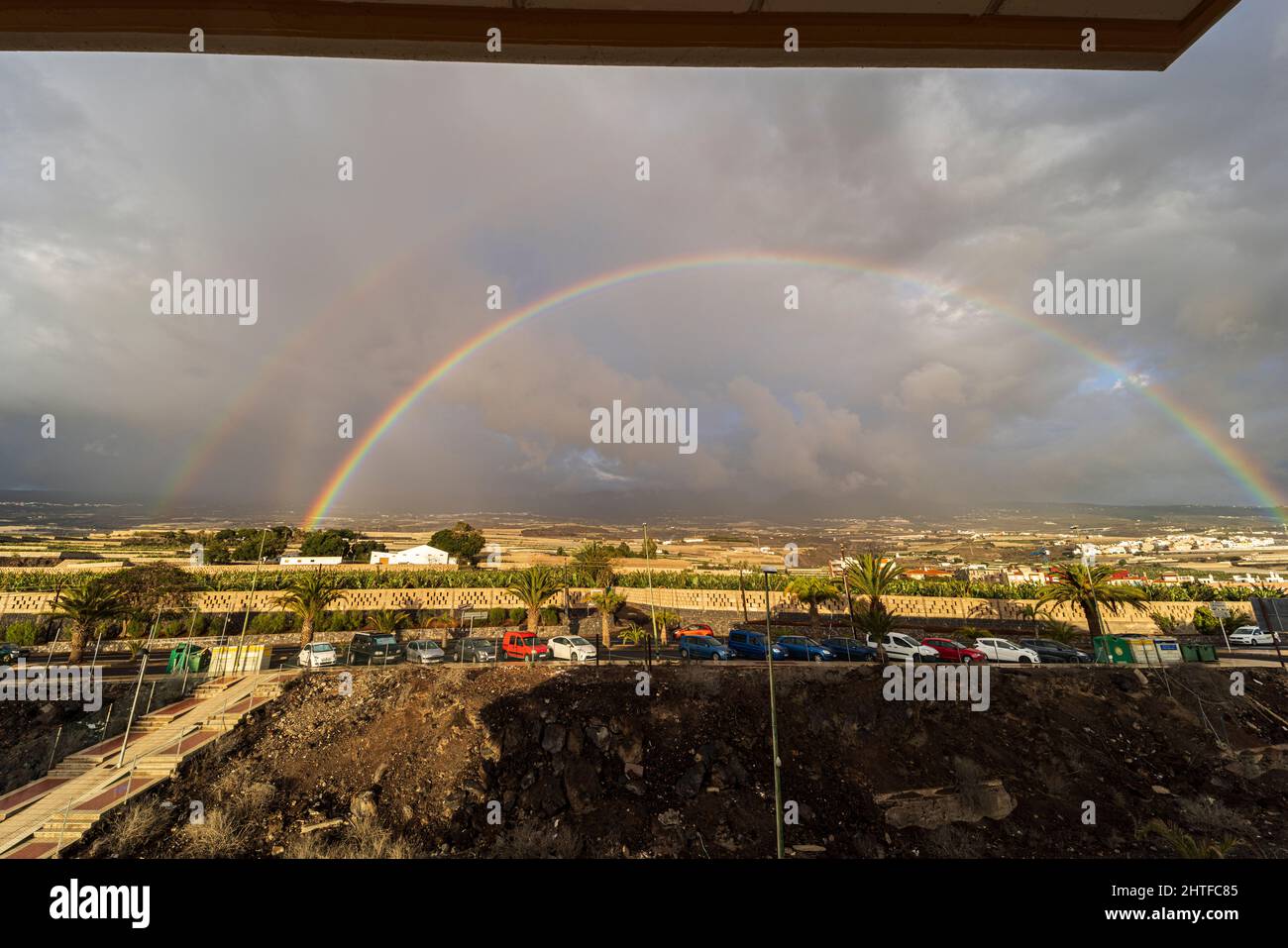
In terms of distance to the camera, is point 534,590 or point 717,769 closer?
point 717,769

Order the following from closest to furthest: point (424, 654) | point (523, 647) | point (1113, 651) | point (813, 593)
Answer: point (1113, 651) < point (424, 654) < point (523, 647) < point (813, 593)

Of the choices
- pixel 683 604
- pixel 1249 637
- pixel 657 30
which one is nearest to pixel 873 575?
pixel 683 604

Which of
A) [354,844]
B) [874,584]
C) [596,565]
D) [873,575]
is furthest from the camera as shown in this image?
[596,565]

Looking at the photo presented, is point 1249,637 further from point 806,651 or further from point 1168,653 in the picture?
point 806,651

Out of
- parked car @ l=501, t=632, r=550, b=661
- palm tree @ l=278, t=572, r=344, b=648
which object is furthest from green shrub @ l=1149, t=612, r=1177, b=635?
palm tree @ l=278, t=572, r=344, b=648

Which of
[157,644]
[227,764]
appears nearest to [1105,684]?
[227,764]

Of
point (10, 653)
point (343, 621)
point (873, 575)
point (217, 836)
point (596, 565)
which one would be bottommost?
point (217, 836)

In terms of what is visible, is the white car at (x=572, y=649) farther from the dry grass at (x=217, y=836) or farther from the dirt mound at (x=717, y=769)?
the dry grass at (x=217, y=836)

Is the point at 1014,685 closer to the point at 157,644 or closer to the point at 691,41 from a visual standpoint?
the point at 691,41
